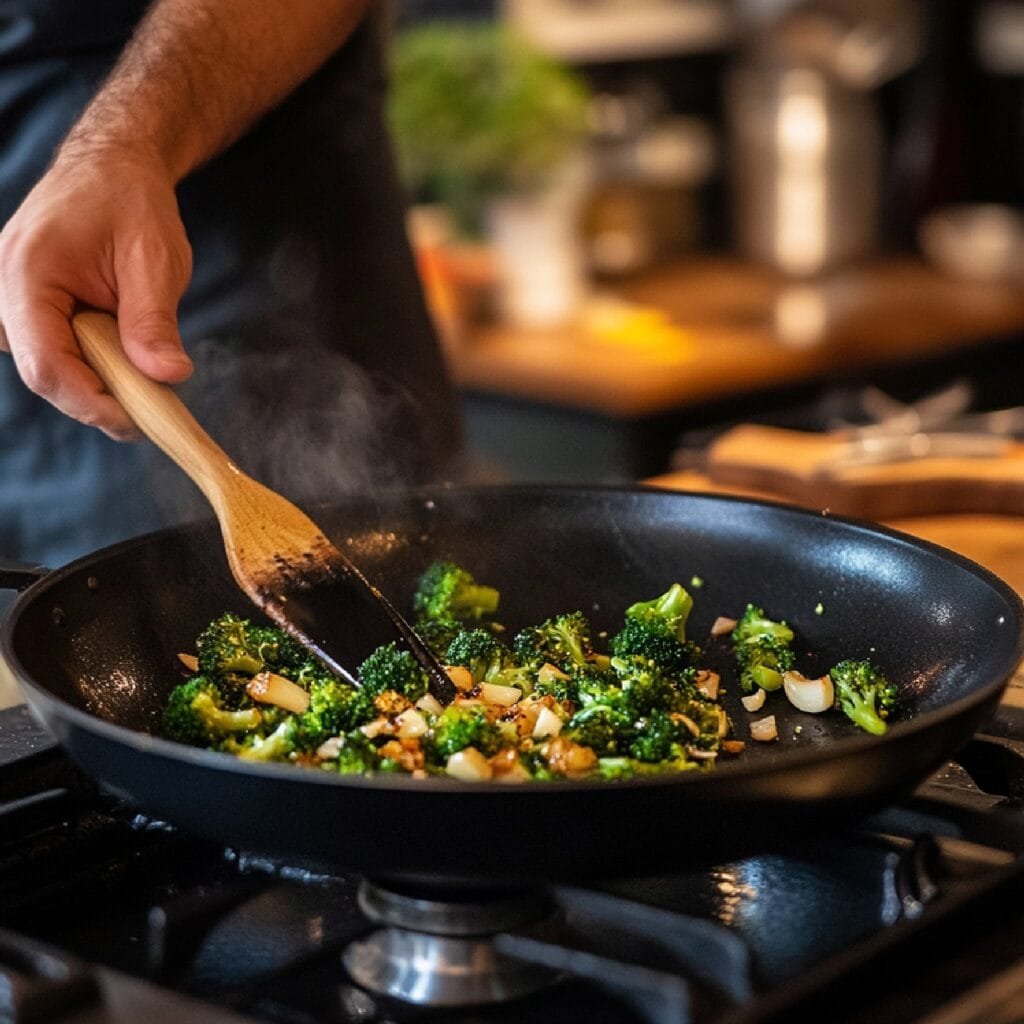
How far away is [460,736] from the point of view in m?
1.04

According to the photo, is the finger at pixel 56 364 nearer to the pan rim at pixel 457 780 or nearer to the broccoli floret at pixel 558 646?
the pan rim at pixel 457 780

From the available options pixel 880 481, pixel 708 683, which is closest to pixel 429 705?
pixel 708 683

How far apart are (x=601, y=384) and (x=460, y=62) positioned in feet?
3.40

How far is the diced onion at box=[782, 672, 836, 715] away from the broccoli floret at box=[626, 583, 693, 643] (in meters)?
0.11

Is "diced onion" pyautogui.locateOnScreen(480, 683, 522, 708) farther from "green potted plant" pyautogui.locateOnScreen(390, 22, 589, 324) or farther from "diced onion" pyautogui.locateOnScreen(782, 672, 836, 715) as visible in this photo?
"green potted plant" pyautogui.locateOnScreen(390, 22, 589, 324)

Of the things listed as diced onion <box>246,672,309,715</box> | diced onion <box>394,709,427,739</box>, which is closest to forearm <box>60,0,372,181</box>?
diced onion <box>246,672,309,715</box>

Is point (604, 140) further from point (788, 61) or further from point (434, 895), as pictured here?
point (434, 895)

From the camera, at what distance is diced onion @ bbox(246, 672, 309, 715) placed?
1216 mm

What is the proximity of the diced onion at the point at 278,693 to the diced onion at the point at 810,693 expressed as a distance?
38 cm

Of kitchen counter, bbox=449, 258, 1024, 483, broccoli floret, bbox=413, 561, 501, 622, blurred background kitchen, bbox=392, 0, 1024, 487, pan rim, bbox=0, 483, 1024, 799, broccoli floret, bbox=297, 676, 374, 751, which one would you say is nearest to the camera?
pan rim, bbox=0, 483, 1024, 799

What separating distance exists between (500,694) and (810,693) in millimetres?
240

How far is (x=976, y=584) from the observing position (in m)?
1.18

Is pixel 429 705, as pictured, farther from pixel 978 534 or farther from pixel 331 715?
pixel 978 534

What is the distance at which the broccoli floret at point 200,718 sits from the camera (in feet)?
3.74
